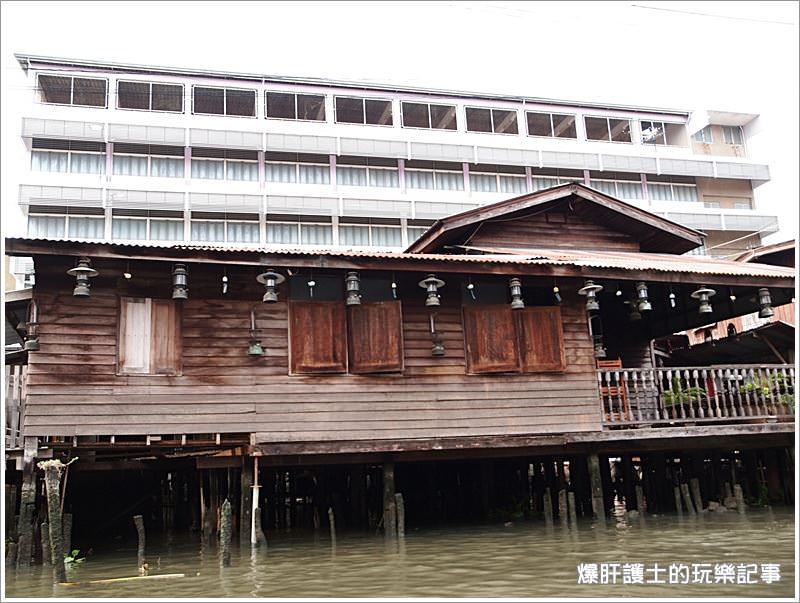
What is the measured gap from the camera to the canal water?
8438 mm

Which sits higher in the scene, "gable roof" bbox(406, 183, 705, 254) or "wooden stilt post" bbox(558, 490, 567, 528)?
"gable roof" bbox(406, 183, 705, 254)

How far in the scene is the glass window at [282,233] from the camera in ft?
121

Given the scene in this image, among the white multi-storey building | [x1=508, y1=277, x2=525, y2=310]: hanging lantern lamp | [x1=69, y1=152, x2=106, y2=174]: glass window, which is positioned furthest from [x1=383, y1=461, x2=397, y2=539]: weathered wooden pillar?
[x1=69, y1=152, x2=106, y2=174]: glass window

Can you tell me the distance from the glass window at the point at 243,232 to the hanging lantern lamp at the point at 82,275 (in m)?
25.1

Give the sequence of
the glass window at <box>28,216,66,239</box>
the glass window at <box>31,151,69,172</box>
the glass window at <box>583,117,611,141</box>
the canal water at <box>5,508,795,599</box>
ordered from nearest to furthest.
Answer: the canal water at <box>5,508,795,599</box>, the glass window at <box>28,216,66,239</box>, the glass window at <box>31,151,69,172</box>, the glass window at <box>583,117,611,141</box>

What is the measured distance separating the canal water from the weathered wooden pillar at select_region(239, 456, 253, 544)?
0.24 m

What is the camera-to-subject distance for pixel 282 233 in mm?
37219

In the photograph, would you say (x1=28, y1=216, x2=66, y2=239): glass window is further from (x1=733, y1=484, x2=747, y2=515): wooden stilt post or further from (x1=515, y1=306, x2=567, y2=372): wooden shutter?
(x1=733, y1=484, x2=747, y2=515): wooden stilt post

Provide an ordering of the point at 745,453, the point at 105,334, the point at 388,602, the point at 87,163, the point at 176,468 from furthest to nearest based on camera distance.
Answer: the point at 87,163 < the point at 745,453 < the point at 176,468 < the point at 105,334 < the point at 388,602

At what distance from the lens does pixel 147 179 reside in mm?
35812

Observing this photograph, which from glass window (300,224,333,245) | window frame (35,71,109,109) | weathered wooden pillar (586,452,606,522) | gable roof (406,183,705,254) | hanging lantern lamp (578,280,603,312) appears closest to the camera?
hanging lantern lamp (578,280,603,312)

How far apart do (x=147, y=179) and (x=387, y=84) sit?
1266 centimetres

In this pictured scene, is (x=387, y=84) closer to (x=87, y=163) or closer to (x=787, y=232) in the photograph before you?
(x=87, y=163)

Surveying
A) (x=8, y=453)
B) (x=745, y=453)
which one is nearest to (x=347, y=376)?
(x=8, y=453)
